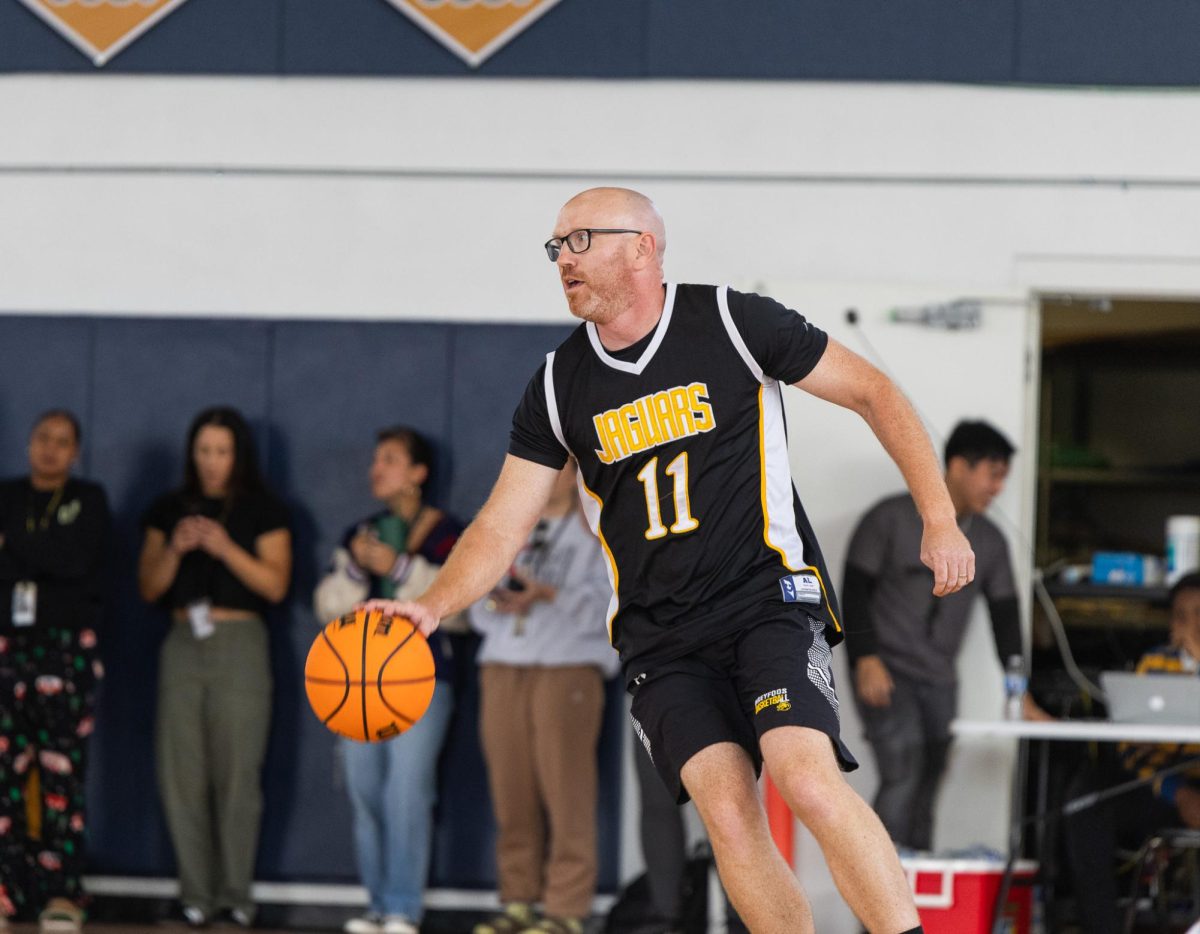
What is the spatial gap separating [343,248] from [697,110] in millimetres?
1677

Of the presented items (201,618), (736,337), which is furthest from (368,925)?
(736,337)

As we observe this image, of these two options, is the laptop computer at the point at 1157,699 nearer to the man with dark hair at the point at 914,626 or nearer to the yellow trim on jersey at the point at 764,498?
the man with dark hair at the point at 914,626

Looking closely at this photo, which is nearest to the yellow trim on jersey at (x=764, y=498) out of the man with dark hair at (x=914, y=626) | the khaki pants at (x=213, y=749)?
the man with dark hair at (x=914, y=626)

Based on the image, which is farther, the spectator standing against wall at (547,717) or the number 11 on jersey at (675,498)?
the spectator standing against wall at (547,717)

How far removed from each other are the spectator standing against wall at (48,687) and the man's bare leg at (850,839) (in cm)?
421

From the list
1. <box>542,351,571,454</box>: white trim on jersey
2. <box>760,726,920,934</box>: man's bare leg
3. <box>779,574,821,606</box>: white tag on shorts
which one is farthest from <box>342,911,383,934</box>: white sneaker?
<box>760,726,920,934</box>: man's bare leg

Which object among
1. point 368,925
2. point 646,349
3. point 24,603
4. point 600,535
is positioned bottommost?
point 368,925

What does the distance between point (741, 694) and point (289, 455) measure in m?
4.13

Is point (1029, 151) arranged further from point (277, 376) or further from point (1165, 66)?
point (277, 376)

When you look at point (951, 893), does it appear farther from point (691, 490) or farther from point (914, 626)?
Answer: point (691, 490)

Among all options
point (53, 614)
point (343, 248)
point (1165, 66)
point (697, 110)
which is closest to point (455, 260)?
point (343, 248)

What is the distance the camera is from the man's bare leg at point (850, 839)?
3.46m

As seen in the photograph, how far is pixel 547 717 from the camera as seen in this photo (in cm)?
686

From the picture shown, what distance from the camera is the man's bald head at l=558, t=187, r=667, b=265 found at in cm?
393
